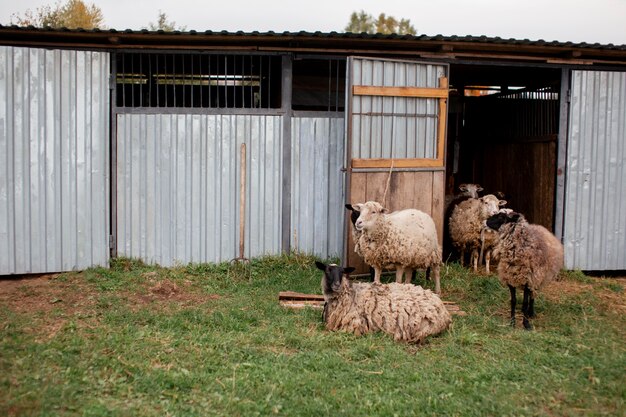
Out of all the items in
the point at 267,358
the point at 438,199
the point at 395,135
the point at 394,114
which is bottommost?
the point at 267,358

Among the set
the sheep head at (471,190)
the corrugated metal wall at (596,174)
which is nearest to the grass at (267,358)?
the corrugated metal wall at (596,174)

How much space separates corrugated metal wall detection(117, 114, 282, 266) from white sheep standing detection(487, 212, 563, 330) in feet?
12.8

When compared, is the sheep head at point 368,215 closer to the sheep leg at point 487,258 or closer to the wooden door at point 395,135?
the wooden door at point 395,135

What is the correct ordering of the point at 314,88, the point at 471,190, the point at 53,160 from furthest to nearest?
the point at 314,88
the point at 471,190
the point at 53,160

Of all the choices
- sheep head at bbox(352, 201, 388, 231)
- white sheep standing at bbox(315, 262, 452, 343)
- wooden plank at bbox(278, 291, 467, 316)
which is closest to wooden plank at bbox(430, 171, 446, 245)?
sheep head at bbox(352, 201, 388, 231)

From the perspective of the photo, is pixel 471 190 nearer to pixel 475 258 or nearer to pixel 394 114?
pixel 475 258

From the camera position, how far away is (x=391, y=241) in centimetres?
909

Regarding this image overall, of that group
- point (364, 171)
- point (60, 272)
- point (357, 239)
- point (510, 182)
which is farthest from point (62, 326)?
point (510, 182)

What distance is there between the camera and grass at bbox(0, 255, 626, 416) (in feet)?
17.4

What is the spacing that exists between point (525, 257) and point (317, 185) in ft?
12.8

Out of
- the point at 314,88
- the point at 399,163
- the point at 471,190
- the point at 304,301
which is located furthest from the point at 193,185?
the point at 471,190

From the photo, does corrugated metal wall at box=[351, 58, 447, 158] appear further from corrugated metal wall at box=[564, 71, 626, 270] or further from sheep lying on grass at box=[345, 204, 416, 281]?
corrugated metal wall at box=[564, 71, 626, 270]

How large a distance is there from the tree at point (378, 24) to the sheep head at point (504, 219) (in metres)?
35.1

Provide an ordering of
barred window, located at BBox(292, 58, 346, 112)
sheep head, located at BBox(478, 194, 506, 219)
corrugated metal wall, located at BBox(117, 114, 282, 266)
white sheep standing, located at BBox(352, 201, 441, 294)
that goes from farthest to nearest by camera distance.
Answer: barred window, located at BBox(292, 58, 346, 112) < sheep head, located at BBox(478, 194, 506, 219) < corrugated metal wall, located at BBox(117, 114, 282, 266) < white sheep standing, located at BBox(352, 201, 441, 294)
